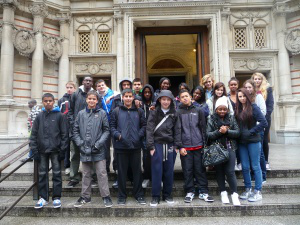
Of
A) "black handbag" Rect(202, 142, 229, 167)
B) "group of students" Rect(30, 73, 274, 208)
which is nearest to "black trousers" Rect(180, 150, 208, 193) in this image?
"group of students" Rect(30, 73, 274, 208)

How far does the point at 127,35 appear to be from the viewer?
30.0 ft

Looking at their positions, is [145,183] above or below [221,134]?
below

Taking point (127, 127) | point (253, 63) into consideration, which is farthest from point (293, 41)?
A: point (127, 127)

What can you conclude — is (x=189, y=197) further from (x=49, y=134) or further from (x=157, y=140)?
(x=49, y=134)

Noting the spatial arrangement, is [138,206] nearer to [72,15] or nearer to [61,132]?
A: [61,132]

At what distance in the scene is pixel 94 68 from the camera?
9.91 m

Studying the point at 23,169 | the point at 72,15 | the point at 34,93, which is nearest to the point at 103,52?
the point at 72,15

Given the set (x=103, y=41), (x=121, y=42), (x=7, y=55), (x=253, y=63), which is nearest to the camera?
(x=7, y=55)

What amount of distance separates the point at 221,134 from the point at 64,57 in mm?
8768

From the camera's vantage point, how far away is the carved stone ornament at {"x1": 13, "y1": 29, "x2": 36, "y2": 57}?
8.72 meters

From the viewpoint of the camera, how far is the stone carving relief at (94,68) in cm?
989

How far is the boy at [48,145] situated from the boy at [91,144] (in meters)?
0.31

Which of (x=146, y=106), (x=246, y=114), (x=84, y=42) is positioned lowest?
(x=246, y=114)

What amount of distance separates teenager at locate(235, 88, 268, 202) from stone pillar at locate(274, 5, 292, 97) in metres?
7.30
